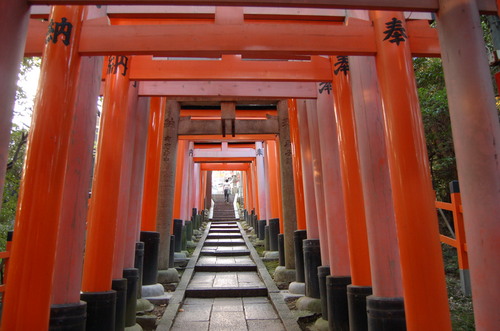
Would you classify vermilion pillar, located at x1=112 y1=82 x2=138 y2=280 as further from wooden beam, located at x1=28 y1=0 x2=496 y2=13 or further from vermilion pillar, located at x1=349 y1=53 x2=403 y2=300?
vermilion pillar, located at x1=349 y1=53 x2=403 y2=300

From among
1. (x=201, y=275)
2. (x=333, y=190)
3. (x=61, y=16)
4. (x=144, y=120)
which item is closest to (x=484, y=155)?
(x=333, y=190)

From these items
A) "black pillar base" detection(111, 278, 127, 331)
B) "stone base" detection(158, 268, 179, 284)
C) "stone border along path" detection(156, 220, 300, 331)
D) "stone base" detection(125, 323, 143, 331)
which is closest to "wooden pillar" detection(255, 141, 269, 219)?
"stone border along path" detection(156, 220, 300, 331)

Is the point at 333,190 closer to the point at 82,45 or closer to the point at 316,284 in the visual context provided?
the point at 316,284

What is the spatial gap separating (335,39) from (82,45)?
2140mm

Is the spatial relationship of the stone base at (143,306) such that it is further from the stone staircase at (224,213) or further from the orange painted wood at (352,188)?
the stone staircase at (224,213)

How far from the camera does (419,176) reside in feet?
9.09

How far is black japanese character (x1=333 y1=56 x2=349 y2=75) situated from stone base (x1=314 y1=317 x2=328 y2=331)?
10.4 feet

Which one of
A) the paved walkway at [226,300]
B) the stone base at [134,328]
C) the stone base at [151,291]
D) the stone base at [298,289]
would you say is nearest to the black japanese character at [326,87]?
the paved walkway at [226,300]

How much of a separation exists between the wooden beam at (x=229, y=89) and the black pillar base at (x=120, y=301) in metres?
2.57

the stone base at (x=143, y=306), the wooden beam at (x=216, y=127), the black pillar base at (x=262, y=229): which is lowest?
the stone base at (x=143, y=306)

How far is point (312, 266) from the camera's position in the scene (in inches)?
221

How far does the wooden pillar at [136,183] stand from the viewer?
16.3 ft

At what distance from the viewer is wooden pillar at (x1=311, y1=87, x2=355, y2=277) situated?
439 centimetres

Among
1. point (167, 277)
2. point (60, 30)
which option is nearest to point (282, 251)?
point (167, 277)
